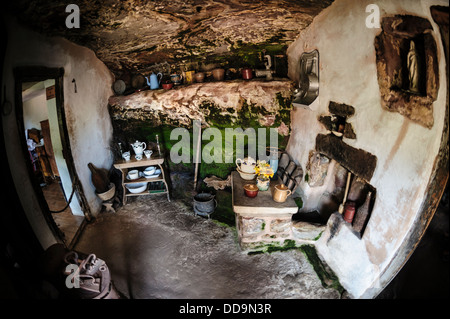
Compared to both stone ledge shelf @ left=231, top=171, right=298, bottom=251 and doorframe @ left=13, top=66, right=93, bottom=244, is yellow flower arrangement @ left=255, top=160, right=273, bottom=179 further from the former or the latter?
doorframe @ left=13, top=66, right=93, bottom=244

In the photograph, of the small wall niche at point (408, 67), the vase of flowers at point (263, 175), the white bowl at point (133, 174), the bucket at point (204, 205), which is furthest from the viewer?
the white bowl at point (133, 174)

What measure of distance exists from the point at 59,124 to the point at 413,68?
4.68m

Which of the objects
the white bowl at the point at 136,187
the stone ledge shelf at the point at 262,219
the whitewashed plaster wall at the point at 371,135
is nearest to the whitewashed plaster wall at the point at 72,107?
the white bowl at the point at 136,187

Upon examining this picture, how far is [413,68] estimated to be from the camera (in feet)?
5.43

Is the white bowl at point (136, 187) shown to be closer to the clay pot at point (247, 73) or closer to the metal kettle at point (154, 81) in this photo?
the metal kettle at point (154, 81)

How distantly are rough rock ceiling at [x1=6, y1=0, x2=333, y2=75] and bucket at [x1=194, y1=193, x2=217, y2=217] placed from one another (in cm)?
284

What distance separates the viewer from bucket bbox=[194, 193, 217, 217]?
396cm

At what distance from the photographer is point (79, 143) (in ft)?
12.7

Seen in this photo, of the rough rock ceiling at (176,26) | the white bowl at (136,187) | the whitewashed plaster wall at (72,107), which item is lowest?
the white bowl at (136,187)

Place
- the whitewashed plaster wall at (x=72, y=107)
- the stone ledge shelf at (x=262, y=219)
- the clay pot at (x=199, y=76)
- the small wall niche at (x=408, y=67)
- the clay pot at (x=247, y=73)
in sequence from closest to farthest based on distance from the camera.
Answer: the small wall niche at (x=408, y=67), the whitewashed plaster wall at (x=72, y=107), the stone ledge shelf at (x=262, y=219), the clay pot at (x=247, y=73), the clay pot at (x=199, y=76)

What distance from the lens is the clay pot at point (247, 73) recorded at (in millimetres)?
3809

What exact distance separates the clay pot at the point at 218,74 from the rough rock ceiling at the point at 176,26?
343 millimetres

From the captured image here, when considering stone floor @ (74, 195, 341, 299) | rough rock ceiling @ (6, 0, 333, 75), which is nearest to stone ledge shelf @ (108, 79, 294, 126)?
rough rock ceiling @ (6, 0, 333, 75)
